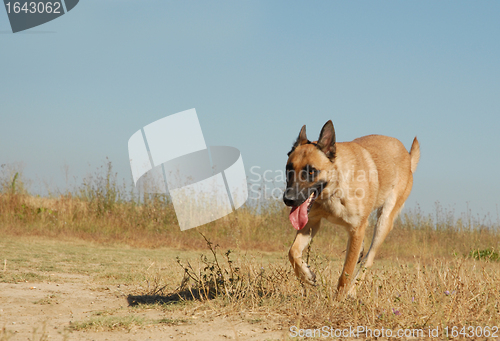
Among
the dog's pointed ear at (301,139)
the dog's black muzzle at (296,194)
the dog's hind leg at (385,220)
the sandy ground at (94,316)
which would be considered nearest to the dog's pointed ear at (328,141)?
the dog's pointed ear at (301,139)

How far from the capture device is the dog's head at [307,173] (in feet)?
14.2

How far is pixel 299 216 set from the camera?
14.4 ft

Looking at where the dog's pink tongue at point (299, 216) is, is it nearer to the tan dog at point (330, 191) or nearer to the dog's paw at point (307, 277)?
the tan dog at point (330, 191)

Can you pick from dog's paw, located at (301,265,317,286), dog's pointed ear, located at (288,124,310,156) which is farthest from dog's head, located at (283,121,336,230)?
dog's paw, located at (301,265,317,286)

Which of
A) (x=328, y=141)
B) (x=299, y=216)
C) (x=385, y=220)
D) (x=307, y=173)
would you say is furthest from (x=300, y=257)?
(x=385, y=220)

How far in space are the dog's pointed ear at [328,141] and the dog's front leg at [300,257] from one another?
868mm

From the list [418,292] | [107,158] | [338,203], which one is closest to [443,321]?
[418,292]

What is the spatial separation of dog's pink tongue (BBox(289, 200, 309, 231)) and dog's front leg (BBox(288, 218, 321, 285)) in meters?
0.30

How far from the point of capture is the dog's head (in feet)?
14.2

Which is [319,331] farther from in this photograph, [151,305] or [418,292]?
[151,305]

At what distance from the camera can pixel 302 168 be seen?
442cm

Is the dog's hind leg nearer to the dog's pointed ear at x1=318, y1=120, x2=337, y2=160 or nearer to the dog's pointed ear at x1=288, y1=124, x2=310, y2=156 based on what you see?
the dog's pointed ear at x1=318, y1=120, x2=337, y2=160

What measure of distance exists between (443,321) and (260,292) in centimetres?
173

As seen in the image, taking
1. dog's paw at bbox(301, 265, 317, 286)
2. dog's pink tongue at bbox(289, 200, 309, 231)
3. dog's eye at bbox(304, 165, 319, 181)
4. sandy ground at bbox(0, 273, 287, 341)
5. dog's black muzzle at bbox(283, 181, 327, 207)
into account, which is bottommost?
sandy ground at bbox(0, 273, 287, 341)
